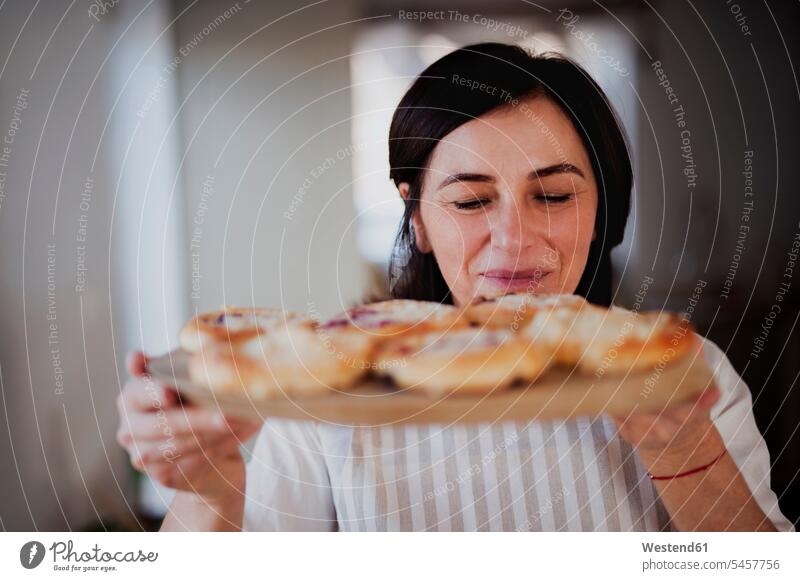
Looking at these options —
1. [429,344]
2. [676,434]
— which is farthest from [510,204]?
[676,434]

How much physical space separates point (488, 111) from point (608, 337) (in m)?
0.22

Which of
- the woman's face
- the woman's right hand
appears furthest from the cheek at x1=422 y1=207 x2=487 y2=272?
the woman's right hand

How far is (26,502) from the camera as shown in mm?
656

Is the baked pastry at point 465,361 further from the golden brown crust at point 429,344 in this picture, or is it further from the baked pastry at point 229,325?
the baked pastry at point 229,325

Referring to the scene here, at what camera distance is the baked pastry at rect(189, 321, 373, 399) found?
589mm

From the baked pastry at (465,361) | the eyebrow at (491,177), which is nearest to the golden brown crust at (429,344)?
the baked pastry at (465,361)

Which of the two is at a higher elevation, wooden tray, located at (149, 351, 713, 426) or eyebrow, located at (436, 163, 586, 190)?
eyebrow, located at (436, 163, 586, 190)

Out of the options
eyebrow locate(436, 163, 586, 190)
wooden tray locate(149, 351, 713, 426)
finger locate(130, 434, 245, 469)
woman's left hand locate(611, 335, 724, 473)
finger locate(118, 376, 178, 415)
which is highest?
eyebrow locate(436, 163, 586, 190)

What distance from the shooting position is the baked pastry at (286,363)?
59cm

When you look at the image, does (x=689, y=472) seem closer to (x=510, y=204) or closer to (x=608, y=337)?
(x=608, y=337)

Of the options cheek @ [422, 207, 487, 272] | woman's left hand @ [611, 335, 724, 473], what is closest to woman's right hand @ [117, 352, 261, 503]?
cheek @ [422, 207, 487, 272]

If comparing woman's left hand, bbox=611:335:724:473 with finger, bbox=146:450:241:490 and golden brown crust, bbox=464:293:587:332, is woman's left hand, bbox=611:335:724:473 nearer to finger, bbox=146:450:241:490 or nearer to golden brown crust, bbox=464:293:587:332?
golden brown crust, bbox=464:293:587:332

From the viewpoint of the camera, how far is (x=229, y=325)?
0.61m
